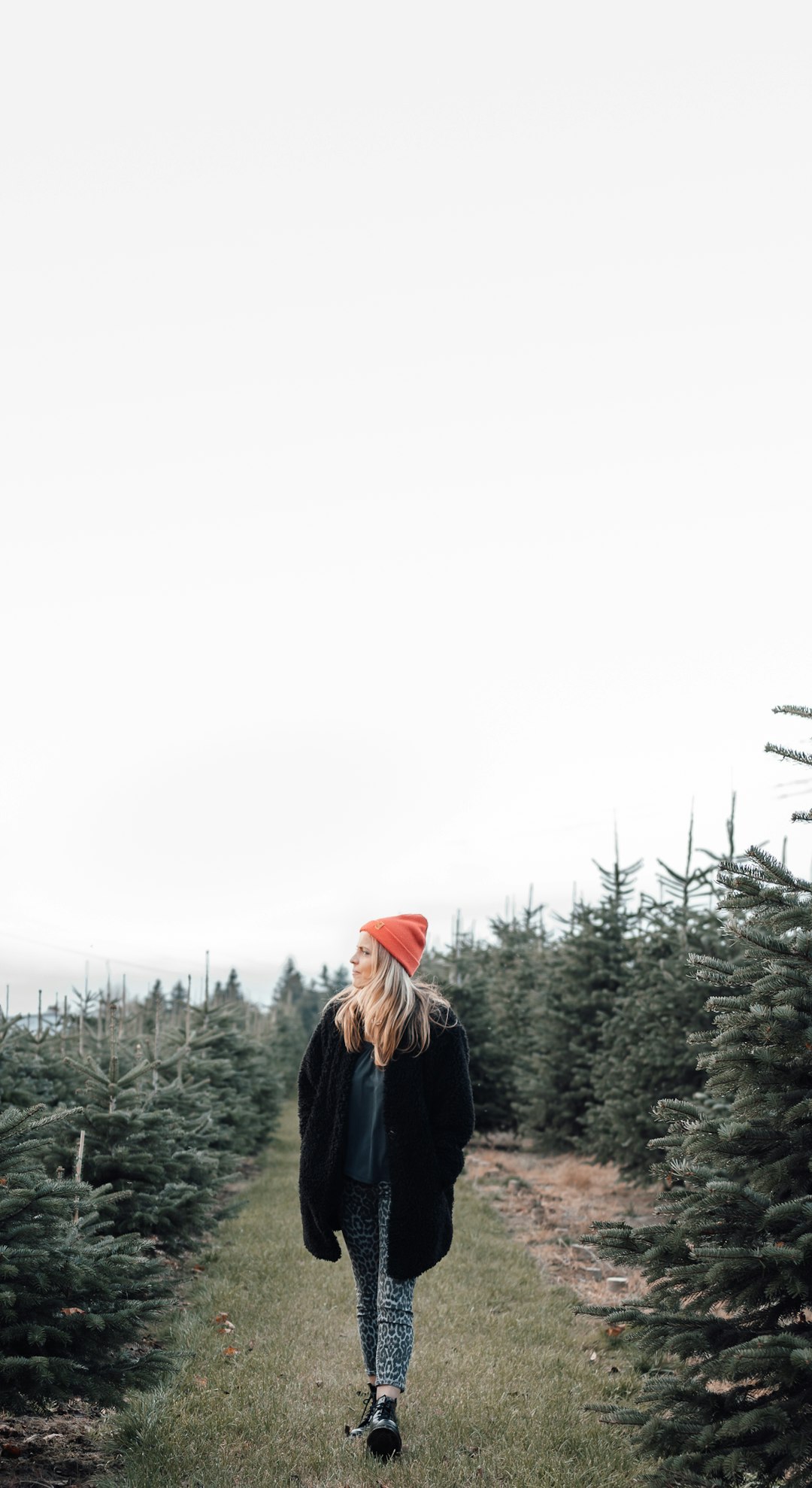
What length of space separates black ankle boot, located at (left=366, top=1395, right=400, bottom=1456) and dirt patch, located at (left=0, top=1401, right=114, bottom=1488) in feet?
3.37

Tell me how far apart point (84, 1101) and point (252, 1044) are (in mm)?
8318

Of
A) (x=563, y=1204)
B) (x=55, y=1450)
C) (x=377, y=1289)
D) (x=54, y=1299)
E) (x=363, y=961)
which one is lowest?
(x=563, y=1204)

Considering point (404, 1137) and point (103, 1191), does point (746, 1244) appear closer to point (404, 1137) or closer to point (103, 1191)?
point (404, 1137)

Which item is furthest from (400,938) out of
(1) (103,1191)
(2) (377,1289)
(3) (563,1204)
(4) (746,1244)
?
(3) (563,1204)

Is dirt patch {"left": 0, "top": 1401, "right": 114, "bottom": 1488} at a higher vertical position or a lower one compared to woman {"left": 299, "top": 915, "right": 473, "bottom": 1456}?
lower

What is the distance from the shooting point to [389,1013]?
14.4ft

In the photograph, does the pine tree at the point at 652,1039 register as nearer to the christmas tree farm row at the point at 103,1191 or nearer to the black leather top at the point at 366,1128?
the christmas tree farm row at the point at 103,1191

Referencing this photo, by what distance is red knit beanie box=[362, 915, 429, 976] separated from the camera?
4516mm

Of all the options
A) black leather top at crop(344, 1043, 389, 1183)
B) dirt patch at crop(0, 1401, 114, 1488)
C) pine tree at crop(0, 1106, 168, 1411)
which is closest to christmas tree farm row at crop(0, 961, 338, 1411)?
pine tree at crop(0, 1106, 168, 1411)

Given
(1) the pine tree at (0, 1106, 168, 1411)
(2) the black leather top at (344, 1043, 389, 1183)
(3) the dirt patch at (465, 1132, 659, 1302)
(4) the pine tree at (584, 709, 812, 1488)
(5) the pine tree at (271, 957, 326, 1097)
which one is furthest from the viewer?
(5) the pine tree at (271, 957, 326, 1097)

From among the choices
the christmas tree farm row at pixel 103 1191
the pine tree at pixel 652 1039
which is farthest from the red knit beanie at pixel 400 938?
the pine tree at pixel 652 1039

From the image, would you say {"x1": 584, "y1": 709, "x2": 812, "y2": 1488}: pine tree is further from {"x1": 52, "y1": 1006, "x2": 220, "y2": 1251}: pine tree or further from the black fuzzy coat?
{"x1": 52, "y1": 1006, "x2": 220, "y2": 1251}: pine tree

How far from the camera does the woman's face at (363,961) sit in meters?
4.50

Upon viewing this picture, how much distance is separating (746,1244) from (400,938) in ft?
5.60
